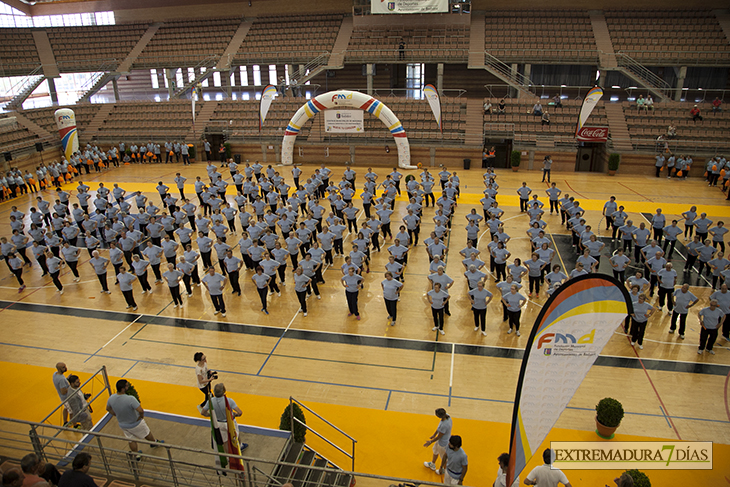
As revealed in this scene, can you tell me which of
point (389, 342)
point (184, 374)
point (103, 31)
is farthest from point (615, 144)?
point (103, 31)

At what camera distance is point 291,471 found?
26.0ft

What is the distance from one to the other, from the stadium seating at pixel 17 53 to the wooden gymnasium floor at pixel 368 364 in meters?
31.4

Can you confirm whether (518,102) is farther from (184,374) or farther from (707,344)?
(184,374)

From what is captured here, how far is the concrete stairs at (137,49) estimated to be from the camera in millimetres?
41500

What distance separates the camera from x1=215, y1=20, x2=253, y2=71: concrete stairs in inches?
1571

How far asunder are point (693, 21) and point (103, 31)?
4840 cm

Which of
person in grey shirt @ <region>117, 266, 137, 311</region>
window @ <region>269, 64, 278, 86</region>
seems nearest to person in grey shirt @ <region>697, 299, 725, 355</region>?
person in grey shirt @ <region>117, 266, 137, 311</region>

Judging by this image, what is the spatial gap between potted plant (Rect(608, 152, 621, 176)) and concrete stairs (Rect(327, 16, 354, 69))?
20105 millimetres

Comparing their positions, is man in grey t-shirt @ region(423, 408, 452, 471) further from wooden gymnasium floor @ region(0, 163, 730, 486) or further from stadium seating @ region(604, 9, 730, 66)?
stadium seating @ region(604, 9, 730, 66)

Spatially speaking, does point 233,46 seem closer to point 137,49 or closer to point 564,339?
point 137,49

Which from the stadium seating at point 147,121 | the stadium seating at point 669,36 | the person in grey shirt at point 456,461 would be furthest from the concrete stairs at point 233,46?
the person in grey shirt at point 456,461

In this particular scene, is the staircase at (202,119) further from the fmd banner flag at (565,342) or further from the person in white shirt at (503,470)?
the fmd banner flag at (565,342)

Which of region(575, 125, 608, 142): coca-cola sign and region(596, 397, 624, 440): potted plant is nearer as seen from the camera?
region(596, 397, 624, 440): potted plant

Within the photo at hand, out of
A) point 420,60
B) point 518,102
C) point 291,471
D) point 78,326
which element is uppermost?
point 420,60
